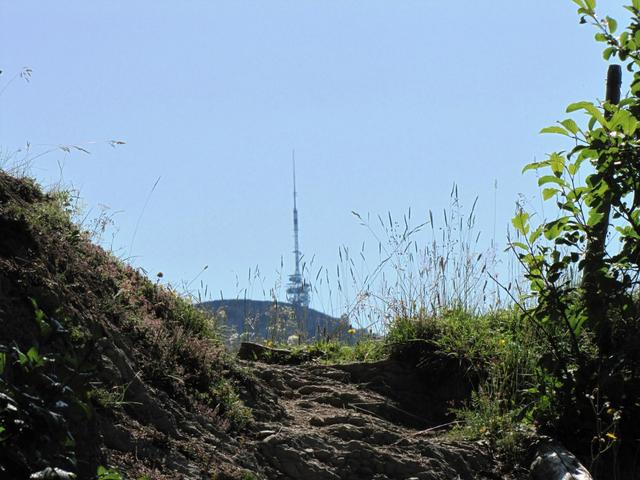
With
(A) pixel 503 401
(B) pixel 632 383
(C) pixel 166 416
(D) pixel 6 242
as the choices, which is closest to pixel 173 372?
(C) pixel 166 416

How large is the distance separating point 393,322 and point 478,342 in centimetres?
99

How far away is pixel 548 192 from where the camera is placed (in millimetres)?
6195

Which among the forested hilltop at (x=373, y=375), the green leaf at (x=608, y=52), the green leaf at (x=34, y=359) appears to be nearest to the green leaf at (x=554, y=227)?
the forested hilltop at (x=373, y=375)

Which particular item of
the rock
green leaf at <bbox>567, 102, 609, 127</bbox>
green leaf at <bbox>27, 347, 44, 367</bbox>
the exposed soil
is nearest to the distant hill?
the exposed soil

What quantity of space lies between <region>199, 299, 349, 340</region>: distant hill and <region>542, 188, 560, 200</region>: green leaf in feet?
11.0

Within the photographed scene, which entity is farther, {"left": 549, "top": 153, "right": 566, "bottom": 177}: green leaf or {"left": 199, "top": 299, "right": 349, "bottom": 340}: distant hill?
{"left": 199, "top": 299, "right": 349, "bottom": 340}: distant hill

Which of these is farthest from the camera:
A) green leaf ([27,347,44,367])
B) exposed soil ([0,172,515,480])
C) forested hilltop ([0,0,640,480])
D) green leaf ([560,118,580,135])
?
green leaf ([560,118,580,135])

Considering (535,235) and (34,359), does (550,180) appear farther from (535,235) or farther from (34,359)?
(34,359)

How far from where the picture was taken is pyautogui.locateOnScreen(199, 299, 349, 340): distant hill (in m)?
9.20

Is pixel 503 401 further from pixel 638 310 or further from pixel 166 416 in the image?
pixel 166 416

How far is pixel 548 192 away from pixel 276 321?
3.97 m

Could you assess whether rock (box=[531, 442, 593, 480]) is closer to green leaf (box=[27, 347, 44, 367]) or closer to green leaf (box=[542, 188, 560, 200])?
green leaf (box=[542, 188, 560, 200])

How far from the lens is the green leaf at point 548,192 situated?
6.17 metres

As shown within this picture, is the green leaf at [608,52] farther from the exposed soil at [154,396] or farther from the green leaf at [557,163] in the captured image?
the exposed soil at [154,396]
